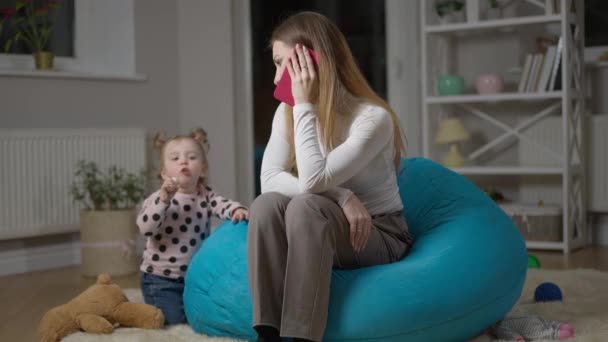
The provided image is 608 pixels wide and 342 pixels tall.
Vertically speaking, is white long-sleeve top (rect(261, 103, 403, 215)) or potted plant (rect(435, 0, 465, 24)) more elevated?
potted plant (rect(435, 0, 465, 24))

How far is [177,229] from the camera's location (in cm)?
246

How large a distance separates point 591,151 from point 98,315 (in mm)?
2804

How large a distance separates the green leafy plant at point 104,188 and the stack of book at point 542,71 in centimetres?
198

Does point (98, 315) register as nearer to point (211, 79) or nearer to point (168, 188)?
point (168, 188)

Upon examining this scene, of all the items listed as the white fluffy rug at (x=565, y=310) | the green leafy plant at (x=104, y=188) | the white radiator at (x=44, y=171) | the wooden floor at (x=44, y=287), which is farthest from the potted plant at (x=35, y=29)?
the white fluffy rug at (x=565, y=310)

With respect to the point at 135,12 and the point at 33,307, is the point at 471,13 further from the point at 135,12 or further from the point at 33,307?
the point at 33,307

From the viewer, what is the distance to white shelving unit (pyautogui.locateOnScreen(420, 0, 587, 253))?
380 cm

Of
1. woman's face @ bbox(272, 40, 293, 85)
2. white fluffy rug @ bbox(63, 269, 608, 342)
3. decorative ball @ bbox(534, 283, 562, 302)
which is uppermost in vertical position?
woman's face @ bbox(272, 40, 293, 85)

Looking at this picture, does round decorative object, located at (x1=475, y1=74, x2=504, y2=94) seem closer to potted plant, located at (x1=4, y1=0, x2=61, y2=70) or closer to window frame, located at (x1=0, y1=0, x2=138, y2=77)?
window frame, located at (x1=0, y1=0, x2=138, y2=77)

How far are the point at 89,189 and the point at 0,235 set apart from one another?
0.45m

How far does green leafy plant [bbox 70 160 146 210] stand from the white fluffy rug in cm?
76

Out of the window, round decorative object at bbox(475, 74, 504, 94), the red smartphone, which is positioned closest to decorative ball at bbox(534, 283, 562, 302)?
the red smartphone

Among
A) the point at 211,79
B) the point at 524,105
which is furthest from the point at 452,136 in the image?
the point at 211,79

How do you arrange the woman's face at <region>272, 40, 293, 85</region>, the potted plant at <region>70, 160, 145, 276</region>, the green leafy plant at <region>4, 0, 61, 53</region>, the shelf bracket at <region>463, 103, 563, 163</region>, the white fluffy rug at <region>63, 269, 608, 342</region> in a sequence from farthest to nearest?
1. the shelf bracket at <region>463, 103, 563, 163</region>
2. the green leafy plant at <region>4, 0, 61, 53</region>
3. the potted plant at <region>70, 160, 145, 276</region>
4. the white fluffy rug at <region>63, 269, 608, 342</region>
5. the woman's face at <region>272, 40, 293, 85</region>
